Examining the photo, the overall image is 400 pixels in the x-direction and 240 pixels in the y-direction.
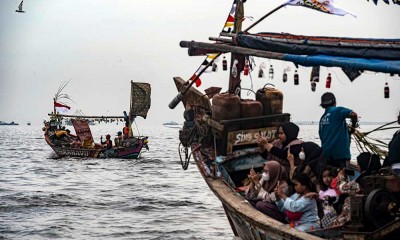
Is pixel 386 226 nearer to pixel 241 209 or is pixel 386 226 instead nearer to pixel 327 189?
pixel 327 189

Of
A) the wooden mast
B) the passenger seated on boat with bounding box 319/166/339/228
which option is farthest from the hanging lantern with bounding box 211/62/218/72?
the passenger seated on boat with bounding box 319/166/339/228

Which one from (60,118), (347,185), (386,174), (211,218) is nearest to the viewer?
(386,174)

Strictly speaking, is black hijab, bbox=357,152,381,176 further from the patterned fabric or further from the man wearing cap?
the patterned fabric

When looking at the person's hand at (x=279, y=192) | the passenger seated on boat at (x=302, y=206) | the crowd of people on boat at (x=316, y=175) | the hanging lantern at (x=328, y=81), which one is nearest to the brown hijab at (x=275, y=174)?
the crowd of people on boat at (x=316, y=175)

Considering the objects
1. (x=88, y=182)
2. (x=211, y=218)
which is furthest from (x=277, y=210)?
(x=88, y=182)

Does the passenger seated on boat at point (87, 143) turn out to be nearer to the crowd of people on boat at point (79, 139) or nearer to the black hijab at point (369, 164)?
the crowd of people on boat at point (79, 139)

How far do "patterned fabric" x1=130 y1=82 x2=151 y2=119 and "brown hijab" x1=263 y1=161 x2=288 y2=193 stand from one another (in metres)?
33.4

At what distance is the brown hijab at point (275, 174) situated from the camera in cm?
816

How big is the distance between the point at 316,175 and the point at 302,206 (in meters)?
0.87

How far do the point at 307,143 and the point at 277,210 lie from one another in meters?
0.92

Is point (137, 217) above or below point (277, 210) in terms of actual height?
below

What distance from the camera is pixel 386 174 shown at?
651 centimetres

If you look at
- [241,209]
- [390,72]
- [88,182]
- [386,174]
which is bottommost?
[88,182]

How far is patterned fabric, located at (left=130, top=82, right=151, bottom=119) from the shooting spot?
41.5 meters
